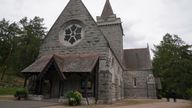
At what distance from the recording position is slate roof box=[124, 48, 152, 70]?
3132cm

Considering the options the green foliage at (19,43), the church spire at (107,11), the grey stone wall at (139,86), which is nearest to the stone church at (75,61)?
the grey stone wall at (139,86)

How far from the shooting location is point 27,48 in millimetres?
34906

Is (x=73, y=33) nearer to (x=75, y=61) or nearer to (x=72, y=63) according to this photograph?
(x=75, y=61)

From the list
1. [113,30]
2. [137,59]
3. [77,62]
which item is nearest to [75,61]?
[77,62]

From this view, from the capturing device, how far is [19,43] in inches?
1577

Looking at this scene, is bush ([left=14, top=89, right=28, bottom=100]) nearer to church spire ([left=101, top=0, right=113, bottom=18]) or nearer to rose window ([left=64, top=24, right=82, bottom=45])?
rose window ([left=64, top=24, right=82, bottom=45])

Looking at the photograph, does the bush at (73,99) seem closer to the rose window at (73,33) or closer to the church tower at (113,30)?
the rose window at (73,33)

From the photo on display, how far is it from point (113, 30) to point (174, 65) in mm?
12306

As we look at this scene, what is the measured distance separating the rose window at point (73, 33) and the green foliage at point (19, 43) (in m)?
18.5

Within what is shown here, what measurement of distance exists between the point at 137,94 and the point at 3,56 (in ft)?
112

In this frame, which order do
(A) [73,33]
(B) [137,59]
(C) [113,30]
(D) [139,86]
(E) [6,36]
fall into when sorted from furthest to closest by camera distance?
(E) [6,36] < (B) [137,59] < (C) [113,30] < (D) [139,86] < (A) [73,33]

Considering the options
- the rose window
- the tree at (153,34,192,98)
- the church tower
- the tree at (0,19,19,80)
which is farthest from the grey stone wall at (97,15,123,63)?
the tree at (0,19,19,80)

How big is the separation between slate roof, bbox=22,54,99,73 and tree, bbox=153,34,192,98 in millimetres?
18037

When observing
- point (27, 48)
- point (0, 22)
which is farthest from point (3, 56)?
point (27, 48)
